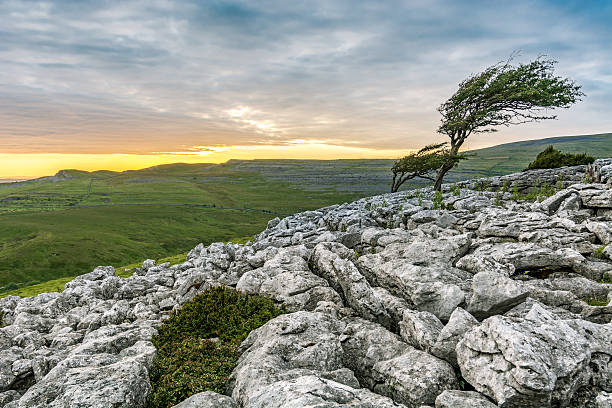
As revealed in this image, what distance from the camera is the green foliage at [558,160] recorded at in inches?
1677

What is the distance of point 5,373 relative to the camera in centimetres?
1166

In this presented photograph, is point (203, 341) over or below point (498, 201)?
below

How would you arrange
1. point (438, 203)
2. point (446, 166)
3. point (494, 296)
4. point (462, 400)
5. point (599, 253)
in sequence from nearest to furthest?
point (462, 400)
point (494, 296)
point (599, 253)
point (438, 203)
point (446, 166)

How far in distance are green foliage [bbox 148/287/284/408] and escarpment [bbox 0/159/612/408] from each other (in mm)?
580

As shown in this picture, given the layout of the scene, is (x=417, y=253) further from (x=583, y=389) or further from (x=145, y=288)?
(x=145, y=288)

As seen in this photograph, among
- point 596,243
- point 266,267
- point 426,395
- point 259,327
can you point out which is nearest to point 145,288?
point 266,267

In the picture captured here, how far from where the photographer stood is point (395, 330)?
12.0m

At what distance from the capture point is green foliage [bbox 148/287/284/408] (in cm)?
955

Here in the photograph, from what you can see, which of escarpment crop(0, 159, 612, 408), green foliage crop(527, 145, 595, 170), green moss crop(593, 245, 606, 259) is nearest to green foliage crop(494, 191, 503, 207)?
escarpment crop(0, 159, 612, 408)

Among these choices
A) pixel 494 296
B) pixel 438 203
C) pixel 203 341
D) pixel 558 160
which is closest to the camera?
pixel 494 296

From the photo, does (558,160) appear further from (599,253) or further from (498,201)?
(599,253)

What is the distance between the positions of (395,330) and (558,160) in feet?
153

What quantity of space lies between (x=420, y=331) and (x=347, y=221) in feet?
76.9

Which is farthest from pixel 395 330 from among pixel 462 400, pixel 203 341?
pixel 203 341
